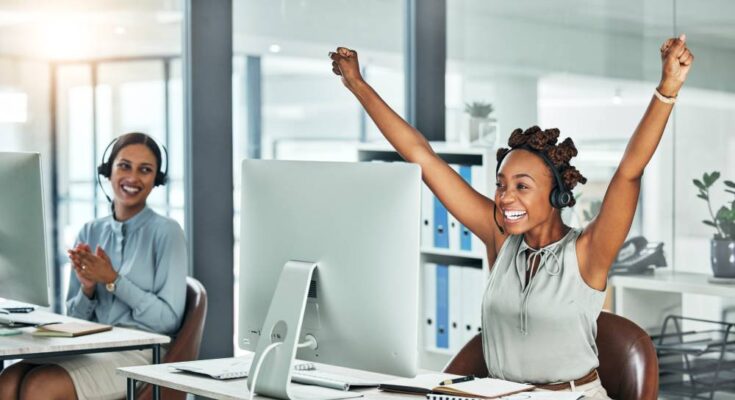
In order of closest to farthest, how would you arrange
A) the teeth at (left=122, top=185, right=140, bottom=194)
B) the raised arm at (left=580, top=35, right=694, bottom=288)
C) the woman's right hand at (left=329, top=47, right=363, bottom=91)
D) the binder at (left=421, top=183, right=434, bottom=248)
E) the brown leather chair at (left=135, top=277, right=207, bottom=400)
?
the raised arm at (left=580, top=35, right=694, bottom=288) < the woman's right hand at (left=329, top=47, right=363, bottom=91) < the brown leather chair at (left=135, top=277, right=207, bottom=400) < the teeth at (left=122, top=185, right=140, bottom=194) < the binder at (left=421, top=183, right=434, bottom=248)

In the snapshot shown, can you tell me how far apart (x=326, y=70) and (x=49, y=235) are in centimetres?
155

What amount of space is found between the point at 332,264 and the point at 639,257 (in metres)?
2.48

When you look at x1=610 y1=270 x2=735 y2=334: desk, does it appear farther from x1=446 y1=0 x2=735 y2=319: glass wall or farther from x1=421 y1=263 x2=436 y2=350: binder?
x1=421 y1=263 x2=436 y2=350: binder

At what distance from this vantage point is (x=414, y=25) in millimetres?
5297

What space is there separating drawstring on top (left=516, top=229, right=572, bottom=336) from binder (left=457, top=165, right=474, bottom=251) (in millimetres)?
1736

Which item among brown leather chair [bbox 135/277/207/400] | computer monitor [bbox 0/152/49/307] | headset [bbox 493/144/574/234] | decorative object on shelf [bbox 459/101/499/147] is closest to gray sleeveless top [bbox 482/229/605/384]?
headset [bbox 493/144/574/234]

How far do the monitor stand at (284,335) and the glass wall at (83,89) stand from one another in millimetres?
1896

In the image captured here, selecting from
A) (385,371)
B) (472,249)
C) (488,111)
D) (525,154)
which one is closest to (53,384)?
(385,371)

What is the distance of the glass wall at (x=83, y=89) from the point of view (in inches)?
156

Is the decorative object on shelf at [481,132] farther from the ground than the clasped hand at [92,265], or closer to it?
farther from the ground

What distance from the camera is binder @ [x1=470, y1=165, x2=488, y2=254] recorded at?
4.42 meters

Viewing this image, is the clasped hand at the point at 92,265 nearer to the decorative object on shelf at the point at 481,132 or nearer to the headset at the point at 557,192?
the headset at the point at 557,192

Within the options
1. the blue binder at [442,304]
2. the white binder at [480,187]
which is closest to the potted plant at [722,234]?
the white binder at [480,187]

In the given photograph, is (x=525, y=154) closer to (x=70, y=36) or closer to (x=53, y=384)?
(x=53, y=384)
